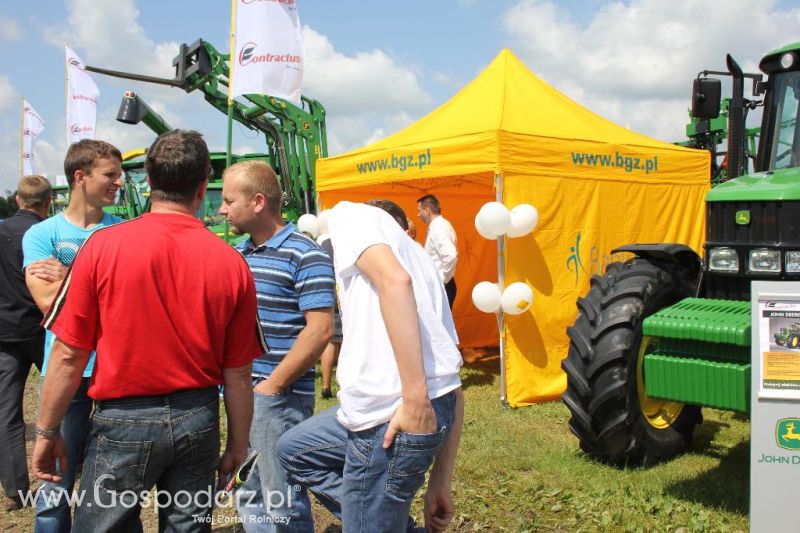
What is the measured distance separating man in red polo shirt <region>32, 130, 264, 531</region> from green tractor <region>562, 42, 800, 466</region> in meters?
2.27

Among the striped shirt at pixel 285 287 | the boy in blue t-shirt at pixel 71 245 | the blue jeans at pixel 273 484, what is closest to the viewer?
the blue jeans at pixel 273 484

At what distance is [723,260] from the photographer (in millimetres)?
3736

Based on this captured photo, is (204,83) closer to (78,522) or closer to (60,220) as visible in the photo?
(60,220)

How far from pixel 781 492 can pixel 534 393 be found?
310 cm

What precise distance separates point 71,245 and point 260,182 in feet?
3.28

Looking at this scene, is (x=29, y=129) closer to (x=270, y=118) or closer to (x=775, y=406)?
(x=270, y=118)

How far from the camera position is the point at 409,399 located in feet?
5.92

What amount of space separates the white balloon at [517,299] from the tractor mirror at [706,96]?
85.3 inches

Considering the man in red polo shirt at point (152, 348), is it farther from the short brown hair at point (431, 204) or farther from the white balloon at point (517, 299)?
the short brown hair at point (431, 204)

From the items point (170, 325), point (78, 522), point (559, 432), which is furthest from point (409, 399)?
point (559, 432)

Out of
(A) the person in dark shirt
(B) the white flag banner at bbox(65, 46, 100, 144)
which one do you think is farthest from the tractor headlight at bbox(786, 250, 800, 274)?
(B) the white flag banner at bbox(65, 46, 100, 144)

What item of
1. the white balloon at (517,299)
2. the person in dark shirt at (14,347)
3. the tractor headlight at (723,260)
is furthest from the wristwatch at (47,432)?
the white balloon at (517,299)

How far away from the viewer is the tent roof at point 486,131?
227 inches

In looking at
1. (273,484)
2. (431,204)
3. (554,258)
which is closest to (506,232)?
(554,258)
